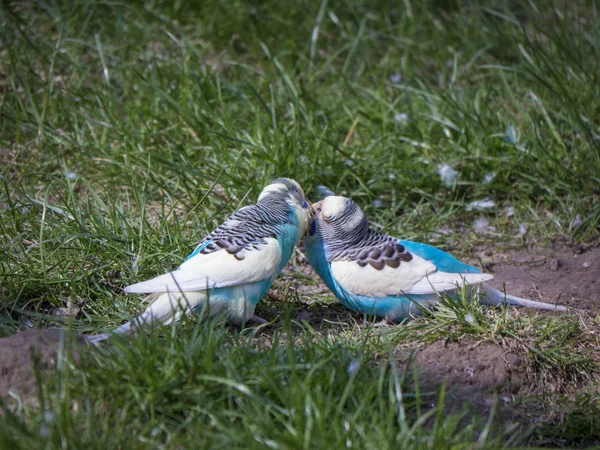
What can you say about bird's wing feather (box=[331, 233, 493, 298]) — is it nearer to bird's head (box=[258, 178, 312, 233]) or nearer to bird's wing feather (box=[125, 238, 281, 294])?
bird's head (box=[258, 178, 312, 233])

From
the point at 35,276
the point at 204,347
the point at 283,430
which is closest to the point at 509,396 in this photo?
the point at 283,430

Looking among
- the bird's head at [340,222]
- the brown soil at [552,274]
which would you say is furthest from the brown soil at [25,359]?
the brown soil at [552,274]

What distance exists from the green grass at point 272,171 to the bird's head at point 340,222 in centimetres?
46

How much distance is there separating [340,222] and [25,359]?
5.61 feet

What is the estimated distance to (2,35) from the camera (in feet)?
18.7

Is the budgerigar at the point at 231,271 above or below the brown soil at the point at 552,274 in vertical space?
above

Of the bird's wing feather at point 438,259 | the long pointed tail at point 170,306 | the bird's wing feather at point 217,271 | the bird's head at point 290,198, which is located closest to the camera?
the long pointed tail at point 170,306

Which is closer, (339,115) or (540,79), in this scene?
(540,79)

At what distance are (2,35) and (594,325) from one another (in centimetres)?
475

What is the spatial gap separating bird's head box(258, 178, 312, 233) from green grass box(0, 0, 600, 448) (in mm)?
518

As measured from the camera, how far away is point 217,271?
11.2 ft

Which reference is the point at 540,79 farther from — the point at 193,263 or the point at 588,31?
the point at 193,263

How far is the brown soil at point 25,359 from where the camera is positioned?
2.83 meters

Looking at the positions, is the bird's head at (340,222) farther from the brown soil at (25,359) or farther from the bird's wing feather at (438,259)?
the brown soil at (25,359)
